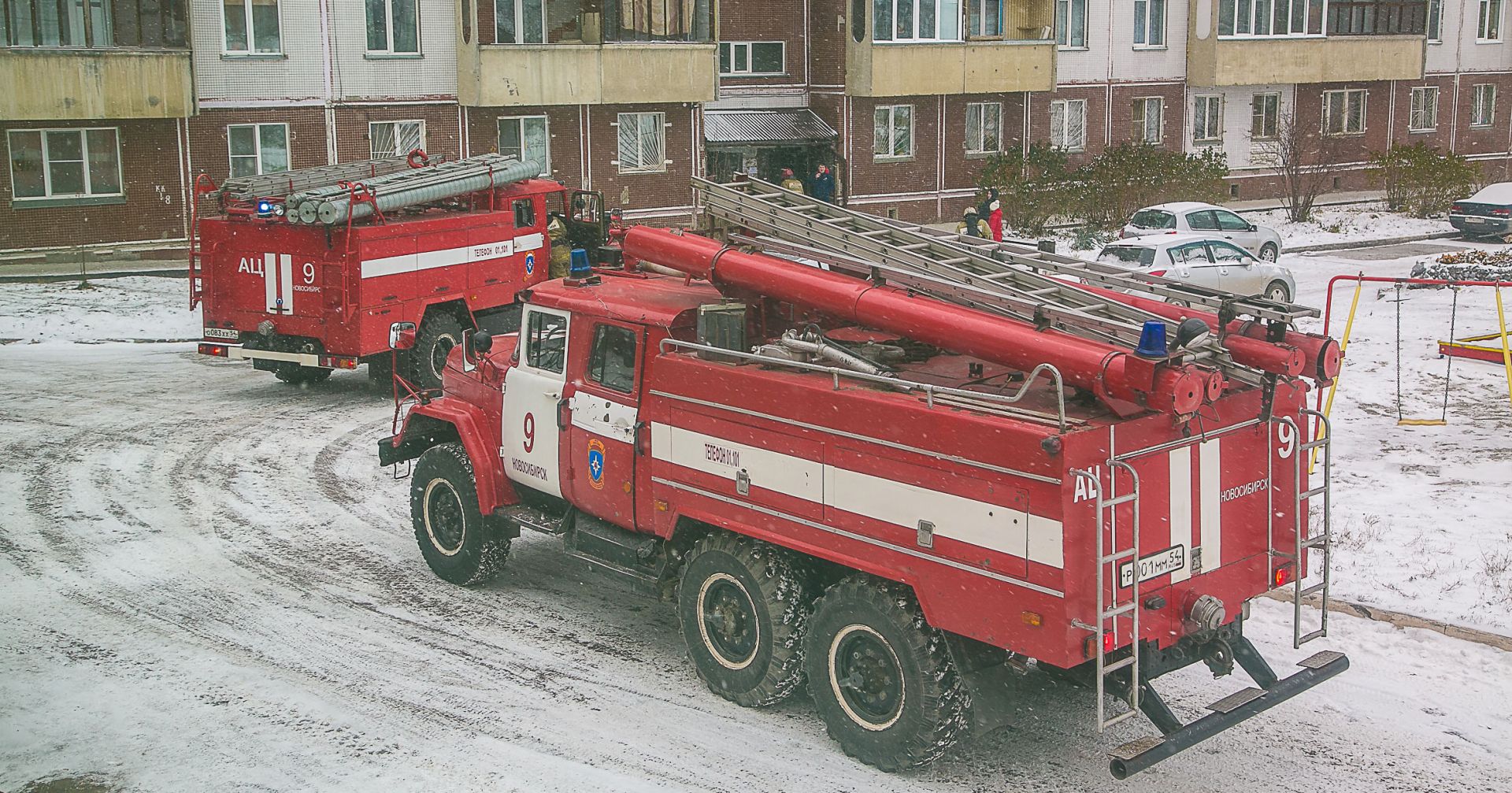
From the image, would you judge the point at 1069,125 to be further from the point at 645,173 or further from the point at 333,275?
the point at 333,275

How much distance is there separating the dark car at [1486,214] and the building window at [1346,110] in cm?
908

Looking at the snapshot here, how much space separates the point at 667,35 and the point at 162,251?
1131 centimetres

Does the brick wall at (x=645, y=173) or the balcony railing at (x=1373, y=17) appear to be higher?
the balcony railing at (x=1373, y=17)

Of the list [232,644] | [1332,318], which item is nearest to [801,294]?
[232,644]

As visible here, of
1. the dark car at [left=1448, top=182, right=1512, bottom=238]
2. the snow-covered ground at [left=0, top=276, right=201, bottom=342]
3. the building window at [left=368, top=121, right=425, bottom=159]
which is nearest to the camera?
the snow-covered ground at [left=0, top=276, right=201, bottom=342]

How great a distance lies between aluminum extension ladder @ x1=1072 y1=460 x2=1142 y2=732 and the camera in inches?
269

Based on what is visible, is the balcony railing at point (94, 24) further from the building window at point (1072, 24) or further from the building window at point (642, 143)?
the building window at point (1072, 24)

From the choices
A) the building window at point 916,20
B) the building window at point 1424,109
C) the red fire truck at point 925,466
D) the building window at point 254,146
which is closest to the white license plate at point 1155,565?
the red fire truck at point 925,466

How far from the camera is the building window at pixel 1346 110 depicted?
42.6 m

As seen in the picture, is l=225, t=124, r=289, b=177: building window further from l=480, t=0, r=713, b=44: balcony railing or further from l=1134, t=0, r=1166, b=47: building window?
l=1134, t=0, r=1166, b=47: building window

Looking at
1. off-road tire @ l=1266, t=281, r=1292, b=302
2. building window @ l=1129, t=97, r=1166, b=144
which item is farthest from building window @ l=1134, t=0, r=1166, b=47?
off-road tire @ l=1266, t=281, r=1292, b=302

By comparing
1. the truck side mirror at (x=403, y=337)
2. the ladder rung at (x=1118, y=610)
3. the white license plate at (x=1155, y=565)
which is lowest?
the ladder rung at (x=1118, y=610)

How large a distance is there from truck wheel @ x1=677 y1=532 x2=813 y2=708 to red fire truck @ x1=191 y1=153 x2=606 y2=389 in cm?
738

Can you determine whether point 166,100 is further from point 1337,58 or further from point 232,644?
point 1337,58
